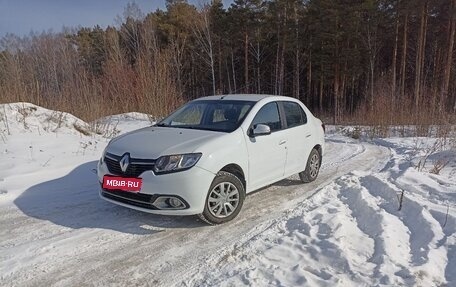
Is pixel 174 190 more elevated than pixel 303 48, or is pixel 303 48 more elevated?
pixel 303 48

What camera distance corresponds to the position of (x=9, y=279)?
10.5 ft

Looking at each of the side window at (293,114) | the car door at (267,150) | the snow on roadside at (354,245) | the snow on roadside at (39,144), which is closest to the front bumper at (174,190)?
the snow on roadside at (354,245)

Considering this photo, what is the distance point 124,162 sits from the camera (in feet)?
14.1

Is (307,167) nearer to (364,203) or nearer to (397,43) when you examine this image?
(364,203)

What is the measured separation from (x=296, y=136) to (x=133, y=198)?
9.64 ft

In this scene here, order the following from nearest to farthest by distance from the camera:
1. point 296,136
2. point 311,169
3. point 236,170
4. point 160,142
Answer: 1. point 160,142
2. point 236,170
3. point 296,136
4. point 311,169

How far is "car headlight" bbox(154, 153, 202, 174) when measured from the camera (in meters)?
4.09

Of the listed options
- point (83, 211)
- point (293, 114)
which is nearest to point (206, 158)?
point (83, 211)

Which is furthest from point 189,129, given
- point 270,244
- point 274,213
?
point 270,244

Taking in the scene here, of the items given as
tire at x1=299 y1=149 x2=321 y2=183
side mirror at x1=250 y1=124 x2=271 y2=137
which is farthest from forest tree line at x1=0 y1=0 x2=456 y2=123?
side mirror at x1=250 y1=124 x2=271 y2=137

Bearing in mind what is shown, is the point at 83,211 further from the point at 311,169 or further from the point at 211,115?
the point at 311,169

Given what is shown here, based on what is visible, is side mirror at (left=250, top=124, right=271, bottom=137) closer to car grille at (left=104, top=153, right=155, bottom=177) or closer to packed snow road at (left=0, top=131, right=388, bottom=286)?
packed snow road at (left=0, top=131, right=388, bottom=286)

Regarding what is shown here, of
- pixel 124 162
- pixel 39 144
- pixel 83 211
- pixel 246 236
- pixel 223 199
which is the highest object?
pixel 124 162

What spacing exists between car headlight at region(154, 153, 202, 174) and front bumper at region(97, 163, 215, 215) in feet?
0.19
